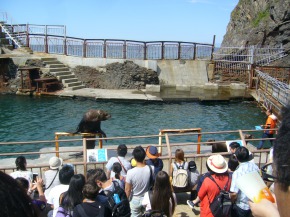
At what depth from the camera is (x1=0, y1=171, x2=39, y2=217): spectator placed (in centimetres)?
123

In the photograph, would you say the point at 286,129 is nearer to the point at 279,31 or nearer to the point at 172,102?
the point at 172,102

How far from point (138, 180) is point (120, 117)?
1283cm

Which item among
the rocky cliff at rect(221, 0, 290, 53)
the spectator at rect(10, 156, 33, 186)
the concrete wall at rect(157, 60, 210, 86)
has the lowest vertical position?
the spectator at rect(10, 156, 33, 186)

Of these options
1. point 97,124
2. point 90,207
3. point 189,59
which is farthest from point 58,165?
point 189,59

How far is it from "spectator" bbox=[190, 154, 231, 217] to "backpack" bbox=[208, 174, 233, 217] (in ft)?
0.17

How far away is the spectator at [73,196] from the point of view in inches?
170

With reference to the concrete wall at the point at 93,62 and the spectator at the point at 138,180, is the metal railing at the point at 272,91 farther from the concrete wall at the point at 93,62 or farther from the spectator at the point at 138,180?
the spectator at the point at 138,180

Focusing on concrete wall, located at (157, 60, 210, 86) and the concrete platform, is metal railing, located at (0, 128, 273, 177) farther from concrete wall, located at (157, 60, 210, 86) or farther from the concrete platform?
concrete wall, located at (157, 60, 210, 86)

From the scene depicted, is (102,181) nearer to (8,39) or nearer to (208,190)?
(208,190)

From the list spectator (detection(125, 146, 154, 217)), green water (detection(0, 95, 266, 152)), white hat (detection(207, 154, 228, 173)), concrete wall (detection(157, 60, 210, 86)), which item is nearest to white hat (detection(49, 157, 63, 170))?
spectator (detection(125, 146, 154, 217))

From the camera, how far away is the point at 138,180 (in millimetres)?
5367

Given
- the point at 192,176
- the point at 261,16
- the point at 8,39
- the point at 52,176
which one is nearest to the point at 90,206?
the point at 52,176

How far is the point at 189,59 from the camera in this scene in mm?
27031

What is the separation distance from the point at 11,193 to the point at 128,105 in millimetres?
19578
